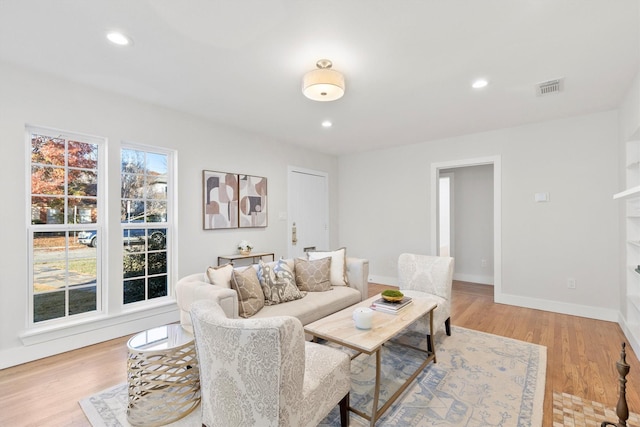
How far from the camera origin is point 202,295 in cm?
229

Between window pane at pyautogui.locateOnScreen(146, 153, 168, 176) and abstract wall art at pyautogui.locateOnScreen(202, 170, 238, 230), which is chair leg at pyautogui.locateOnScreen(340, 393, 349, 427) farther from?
window pane at pyautogui.locateOnScreen(146, 153, 168, 176)

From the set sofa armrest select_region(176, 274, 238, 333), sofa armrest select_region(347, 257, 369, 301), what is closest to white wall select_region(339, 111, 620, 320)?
sofa armrest select_region(347, 257, 369, 301)

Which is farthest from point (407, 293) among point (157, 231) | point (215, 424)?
point (157, 231)

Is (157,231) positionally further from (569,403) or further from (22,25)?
(569,403)

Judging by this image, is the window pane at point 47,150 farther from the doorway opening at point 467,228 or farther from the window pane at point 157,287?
the doorway opening at point 467,228

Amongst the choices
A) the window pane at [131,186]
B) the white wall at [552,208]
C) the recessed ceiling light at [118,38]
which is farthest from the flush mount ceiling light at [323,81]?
the white wall at [552,208]

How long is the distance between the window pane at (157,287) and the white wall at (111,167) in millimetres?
172

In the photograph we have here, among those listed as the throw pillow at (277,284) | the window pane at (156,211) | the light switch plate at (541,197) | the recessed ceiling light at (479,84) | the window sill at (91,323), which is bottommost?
the window sill at (91,323)

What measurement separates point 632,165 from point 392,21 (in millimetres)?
3026

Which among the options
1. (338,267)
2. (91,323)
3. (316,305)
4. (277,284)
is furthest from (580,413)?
(91,323)

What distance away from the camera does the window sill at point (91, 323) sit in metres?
2.62

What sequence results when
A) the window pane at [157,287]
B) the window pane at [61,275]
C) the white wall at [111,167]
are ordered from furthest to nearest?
the window pane at [157,287]
the window pane at [61,275]
the white wall at [111,167]

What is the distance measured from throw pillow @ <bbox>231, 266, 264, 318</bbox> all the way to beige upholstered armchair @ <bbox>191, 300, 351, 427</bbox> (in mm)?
1009

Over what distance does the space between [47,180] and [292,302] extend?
254cm
